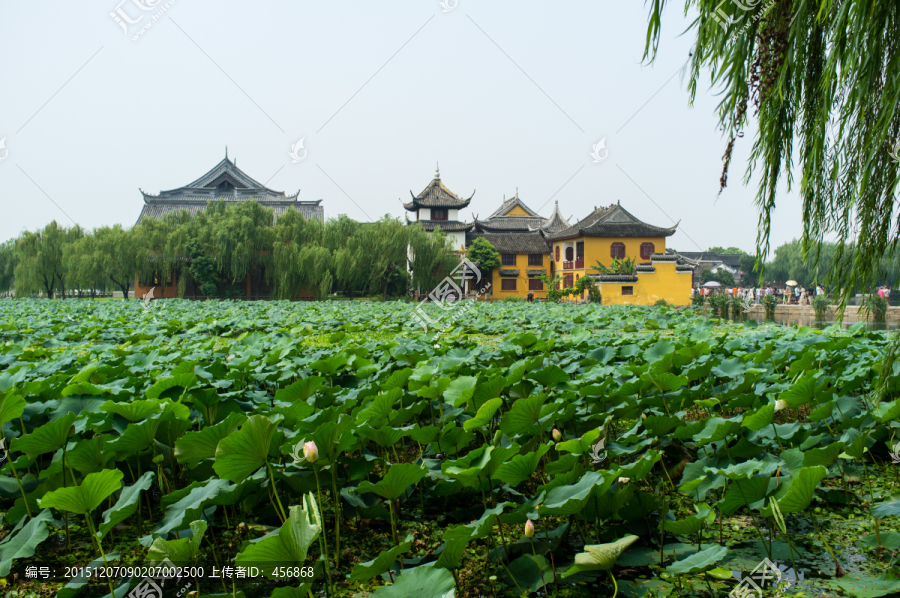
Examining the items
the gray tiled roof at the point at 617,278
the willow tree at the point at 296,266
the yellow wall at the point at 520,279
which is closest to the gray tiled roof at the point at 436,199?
the yellow wall at the point at 520,279

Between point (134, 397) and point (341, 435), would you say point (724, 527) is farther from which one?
point (134, 397)

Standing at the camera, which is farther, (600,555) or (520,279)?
(520,279)

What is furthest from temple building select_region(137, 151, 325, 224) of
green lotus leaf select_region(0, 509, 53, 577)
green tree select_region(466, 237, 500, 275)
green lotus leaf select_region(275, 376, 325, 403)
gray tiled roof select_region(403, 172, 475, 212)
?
green lotus leaf select_region(0, 509, 53, 577)

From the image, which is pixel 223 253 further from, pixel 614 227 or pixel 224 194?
pixel 614 227

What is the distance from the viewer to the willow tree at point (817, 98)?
1479 millimetres

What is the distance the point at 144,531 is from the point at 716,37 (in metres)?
2.32

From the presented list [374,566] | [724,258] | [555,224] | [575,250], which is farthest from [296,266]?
[724,258]

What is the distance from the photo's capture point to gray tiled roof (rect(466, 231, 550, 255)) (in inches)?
1114

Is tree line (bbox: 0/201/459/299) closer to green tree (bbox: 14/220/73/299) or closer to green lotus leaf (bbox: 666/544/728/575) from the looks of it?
green tree (bbox: 14/220/73/299)

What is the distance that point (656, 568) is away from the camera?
143cm

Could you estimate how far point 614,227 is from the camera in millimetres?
26203

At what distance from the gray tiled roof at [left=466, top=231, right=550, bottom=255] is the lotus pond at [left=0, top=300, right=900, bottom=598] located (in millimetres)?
26066

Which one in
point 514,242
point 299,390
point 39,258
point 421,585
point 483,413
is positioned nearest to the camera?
point 421,585

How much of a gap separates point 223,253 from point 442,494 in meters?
18.7
